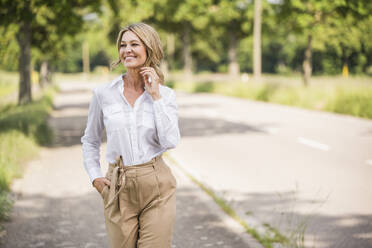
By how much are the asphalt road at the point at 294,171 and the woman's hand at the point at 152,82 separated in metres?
2.38

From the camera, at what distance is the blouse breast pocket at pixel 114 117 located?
2475 millimetres

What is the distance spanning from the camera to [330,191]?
6.23m

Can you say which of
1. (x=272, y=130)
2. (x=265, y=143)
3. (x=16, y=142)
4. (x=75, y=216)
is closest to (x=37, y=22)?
(x=16, y=142)

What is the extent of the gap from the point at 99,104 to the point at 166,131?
18.2 inches

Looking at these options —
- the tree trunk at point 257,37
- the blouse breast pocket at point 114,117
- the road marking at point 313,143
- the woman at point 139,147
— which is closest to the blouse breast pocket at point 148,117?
the woman at point 139,147

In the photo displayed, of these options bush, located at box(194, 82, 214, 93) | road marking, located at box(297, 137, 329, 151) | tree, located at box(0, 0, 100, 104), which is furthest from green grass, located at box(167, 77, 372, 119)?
tree, located at box(0, 0, 100, 104)

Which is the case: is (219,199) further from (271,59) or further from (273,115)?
(271,59)

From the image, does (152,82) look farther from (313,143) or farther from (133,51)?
(313,143)

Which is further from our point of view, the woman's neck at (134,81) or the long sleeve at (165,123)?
the woman's neck at (134,81)

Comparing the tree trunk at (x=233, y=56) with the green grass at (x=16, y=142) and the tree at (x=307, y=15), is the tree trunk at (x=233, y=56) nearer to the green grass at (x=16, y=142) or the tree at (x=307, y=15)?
the tree at (x=307, y=15)

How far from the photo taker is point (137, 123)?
2469 millimetres

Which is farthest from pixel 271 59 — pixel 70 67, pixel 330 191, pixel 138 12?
pixel 330 191

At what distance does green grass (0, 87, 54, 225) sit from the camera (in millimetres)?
6264

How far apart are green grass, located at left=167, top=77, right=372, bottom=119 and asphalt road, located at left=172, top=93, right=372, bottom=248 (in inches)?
59.1
